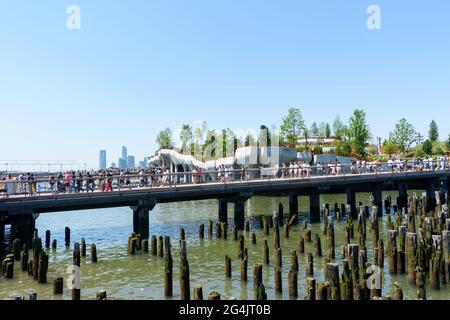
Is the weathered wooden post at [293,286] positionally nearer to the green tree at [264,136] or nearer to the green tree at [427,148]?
the green tree at [264,136]

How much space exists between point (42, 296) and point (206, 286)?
6.64 m

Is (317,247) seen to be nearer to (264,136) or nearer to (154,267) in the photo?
(154,267)

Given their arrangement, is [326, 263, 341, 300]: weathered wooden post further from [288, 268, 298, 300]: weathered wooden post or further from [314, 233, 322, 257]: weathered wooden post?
[314, 233, 322, 257]: weathered wooden post

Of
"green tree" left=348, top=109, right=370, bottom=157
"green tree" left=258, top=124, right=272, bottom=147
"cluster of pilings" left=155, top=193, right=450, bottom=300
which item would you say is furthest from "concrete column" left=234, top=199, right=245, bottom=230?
"green tree" left=348, top=109, right=370, bottom=157

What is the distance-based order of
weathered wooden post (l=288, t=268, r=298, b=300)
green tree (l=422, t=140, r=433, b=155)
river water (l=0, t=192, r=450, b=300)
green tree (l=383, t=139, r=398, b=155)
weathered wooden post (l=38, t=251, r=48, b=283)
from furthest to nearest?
green tree (l=383, t=139, r=398, b=155), green tree (l=422, t=140, r=433, b=155), weathered wooden post (l=38, t=251, r=48, b=283), river water (l=0, t=192, r=450, b=300), weathered wooden post (l=288, t=268, r=298, b=300)

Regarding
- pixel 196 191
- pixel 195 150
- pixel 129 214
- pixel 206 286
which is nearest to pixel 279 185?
pixel 196 191

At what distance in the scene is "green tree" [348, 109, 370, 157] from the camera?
98562mm

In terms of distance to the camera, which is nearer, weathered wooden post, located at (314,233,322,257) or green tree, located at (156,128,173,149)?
weathered wooden post, located at (314,233,322,257)

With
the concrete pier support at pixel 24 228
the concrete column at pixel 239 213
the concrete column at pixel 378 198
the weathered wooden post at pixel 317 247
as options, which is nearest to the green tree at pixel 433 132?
the concrete column at pixel 378 198

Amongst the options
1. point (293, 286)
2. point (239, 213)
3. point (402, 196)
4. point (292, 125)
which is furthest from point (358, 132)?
point (293, 286)

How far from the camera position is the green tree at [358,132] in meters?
98.6

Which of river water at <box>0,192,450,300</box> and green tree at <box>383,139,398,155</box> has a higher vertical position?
green tree at <box>383,139,398,155</box>

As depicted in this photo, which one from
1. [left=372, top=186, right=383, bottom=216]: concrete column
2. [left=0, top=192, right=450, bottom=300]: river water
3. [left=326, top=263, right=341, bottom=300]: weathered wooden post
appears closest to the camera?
[left=326, top=263, right=341, bottom=300]: weathered wooden post
